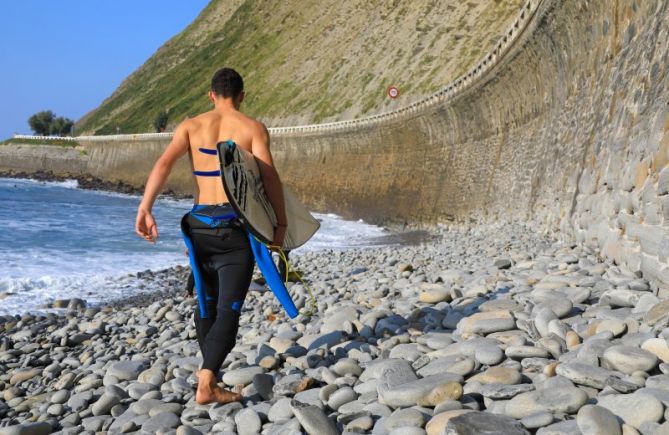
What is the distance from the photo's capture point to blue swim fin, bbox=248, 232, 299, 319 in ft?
13.2

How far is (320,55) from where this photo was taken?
63.5 m

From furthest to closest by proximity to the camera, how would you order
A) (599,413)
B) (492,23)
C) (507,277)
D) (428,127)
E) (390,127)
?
(492,23) < (390,127) < (428,127) < (507,277) < (599,413)

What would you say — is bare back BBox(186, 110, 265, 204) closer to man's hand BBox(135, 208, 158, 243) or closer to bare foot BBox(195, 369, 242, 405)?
man's hand BBox(135, 208, 158, 243)

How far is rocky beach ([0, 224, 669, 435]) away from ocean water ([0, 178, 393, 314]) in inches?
182

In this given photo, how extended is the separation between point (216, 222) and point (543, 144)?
1347 centimetres

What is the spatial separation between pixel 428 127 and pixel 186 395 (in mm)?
25572

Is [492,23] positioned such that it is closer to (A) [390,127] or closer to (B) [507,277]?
(A) [390,127]

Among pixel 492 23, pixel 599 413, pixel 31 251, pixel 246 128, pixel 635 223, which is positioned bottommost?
pixel 31 251

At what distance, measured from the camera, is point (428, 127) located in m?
28.7

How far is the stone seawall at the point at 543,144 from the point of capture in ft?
20.6

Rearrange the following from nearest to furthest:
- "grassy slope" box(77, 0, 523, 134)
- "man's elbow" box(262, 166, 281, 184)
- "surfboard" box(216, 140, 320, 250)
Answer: "surfboard" box(216, 140, 320, 250) → "man's elbow" box(262, 166, 281, 184) → "grassy slope" box(77, 0, 523, 134)

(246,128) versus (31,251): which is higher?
(246,128)

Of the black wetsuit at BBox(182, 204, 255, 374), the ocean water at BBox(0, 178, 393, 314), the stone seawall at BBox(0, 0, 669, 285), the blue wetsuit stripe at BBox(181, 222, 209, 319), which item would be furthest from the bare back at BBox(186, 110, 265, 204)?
the ocean water at BBox(0, 178, 393, 314)

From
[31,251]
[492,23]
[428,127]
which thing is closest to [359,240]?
[428,127]
